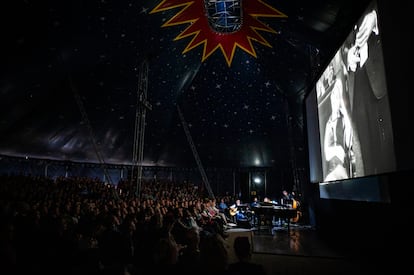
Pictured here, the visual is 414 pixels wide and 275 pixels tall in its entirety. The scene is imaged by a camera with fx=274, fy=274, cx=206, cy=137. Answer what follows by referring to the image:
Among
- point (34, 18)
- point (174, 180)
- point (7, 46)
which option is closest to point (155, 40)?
point (34, 18)

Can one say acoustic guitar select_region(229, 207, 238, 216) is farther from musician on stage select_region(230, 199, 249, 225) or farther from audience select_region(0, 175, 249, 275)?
audience select_region(0, 175, 249, 275)

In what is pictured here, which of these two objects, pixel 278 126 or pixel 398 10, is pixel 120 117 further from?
pixel 398 10

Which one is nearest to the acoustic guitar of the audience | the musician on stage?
the musician on stage

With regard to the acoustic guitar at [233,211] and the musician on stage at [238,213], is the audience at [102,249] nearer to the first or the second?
the musician on stage at [238,213]

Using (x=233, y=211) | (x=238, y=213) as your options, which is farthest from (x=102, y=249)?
(x=238, y=213)

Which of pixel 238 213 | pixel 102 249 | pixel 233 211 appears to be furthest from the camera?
pixel 238 213

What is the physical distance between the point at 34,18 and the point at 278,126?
1118 centimetres

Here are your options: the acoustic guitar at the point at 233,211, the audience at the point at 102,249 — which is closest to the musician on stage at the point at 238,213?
the acoustic guitar at the point at 233,211

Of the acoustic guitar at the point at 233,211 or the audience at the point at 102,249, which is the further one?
the acoustic guitar at the point at 233,211

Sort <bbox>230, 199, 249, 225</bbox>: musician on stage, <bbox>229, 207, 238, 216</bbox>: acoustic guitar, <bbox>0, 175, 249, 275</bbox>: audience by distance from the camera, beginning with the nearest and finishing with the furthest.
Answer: <bbox>0, 175, 249, 275</bbox>: audience
<bbox>230, 199, 249, 225</bbox>: musician on stage
<bbox>229, 207, 238, 216</bbox>: acoustic guitar

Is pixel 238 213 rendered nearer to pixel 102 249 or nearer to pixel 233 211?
pixel 233 211

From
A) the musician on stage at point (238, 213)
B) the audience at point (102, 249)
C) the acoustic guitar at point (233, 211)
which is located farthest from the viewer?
the acoustic guitar at point (233, 211)

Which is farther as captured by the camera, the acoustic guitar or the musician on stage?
the acoustic guitar

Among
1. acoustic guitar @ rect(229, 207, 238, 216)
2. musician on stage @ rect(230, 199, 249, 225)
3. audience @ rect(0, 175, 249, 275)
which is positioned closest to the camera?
audience @ rect(0, 175, 249, 275)
